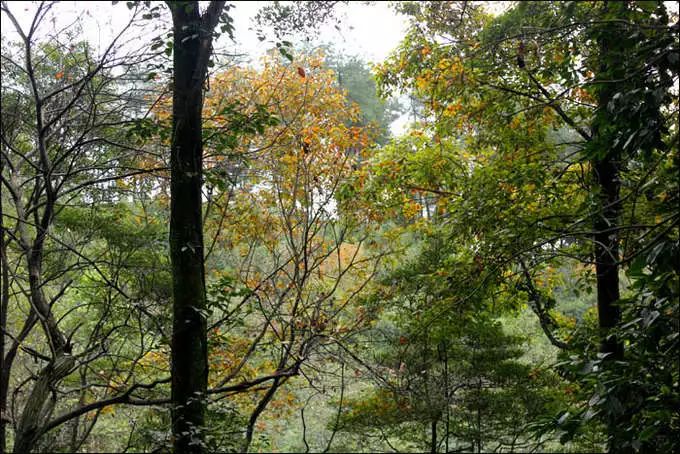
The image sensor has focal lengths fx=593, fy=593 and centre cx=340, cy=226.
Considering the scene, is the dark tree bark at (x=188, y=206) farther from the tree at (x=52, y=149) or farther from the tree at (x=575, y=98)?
the tree at (x=575, y=98)

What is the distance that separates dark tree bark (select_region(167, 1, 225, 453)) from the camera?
2.87 metres

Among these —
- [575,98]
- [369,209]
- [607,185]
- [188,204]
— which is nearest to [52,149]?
[188,204]

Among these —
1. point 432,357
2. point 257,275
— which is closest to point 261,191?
point 257,275

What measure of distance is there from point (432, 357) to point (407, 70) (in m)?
3.97

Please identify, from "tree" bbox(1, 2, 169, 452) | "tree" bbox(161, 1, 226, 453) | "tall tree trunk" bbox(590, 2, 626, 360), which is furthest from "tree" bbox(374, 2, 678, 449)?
"tree" bbox(1, 2, 169, 452)

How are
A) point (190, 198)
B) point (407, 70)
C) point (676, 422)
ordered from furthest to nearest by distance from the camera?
1. point (407, 70)
2. point (190, 198)
3. point (676, 422)

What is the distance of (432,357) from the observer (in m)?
7.70

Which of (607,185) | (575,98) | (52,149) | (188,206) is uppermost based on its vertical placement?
(575,98)

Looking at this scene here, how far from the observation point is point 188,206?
2920 millimetres

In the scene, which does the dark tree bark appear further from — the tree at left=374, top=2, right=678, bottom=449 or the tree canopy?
the tree at left=374, top=2, right=678, bottom=449

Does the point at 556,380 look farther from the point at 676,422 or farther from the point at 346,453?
the point at 676,422

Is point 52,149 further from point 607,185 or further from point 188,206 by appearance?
point 607,185

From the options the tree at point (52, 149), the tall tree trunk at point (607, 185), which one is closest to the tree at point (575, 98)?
the tall tree trunk at point (607, 185)

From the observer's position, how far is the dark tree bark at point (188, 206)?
287cm
